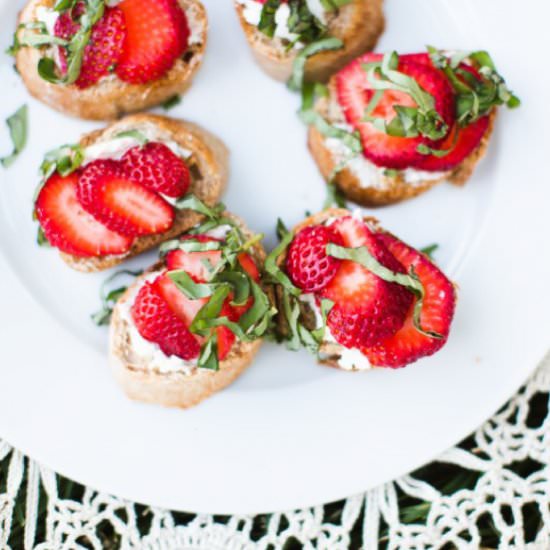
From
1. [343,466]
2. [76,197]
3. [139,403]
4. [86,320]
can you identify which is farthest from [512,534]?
[76,197]

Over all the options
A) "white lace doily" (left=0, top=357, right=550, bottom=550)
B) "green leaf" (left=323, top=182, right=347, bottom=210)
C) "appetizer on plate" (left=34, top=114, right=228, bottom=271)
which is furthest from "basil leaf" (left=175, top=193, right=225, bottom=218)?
"white lace doily" (left=0, top=357, right=550, bottom=550)

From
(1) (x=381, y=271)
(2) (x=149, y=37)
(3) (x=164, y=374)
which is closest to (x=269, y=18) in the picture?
(2) (x=149, y=37)

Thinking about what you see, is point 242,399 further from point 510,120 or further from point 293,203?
point 510,120

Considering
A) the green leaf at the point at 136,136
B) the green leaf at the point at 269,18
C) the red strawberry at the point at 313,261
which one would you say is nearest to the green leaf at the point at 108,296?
the green leaf at the point at 136,136

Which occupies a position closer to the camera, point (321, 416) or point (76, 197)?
point (76, 197)

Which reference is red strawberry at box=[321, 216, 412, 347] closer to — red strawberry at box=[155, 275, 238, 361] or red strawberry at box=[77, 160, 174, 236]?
red strawberry at box=[155, 275, 238, 361]

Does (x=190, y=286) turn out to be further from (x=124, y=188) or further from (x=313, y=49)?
(x=313, y=49)
